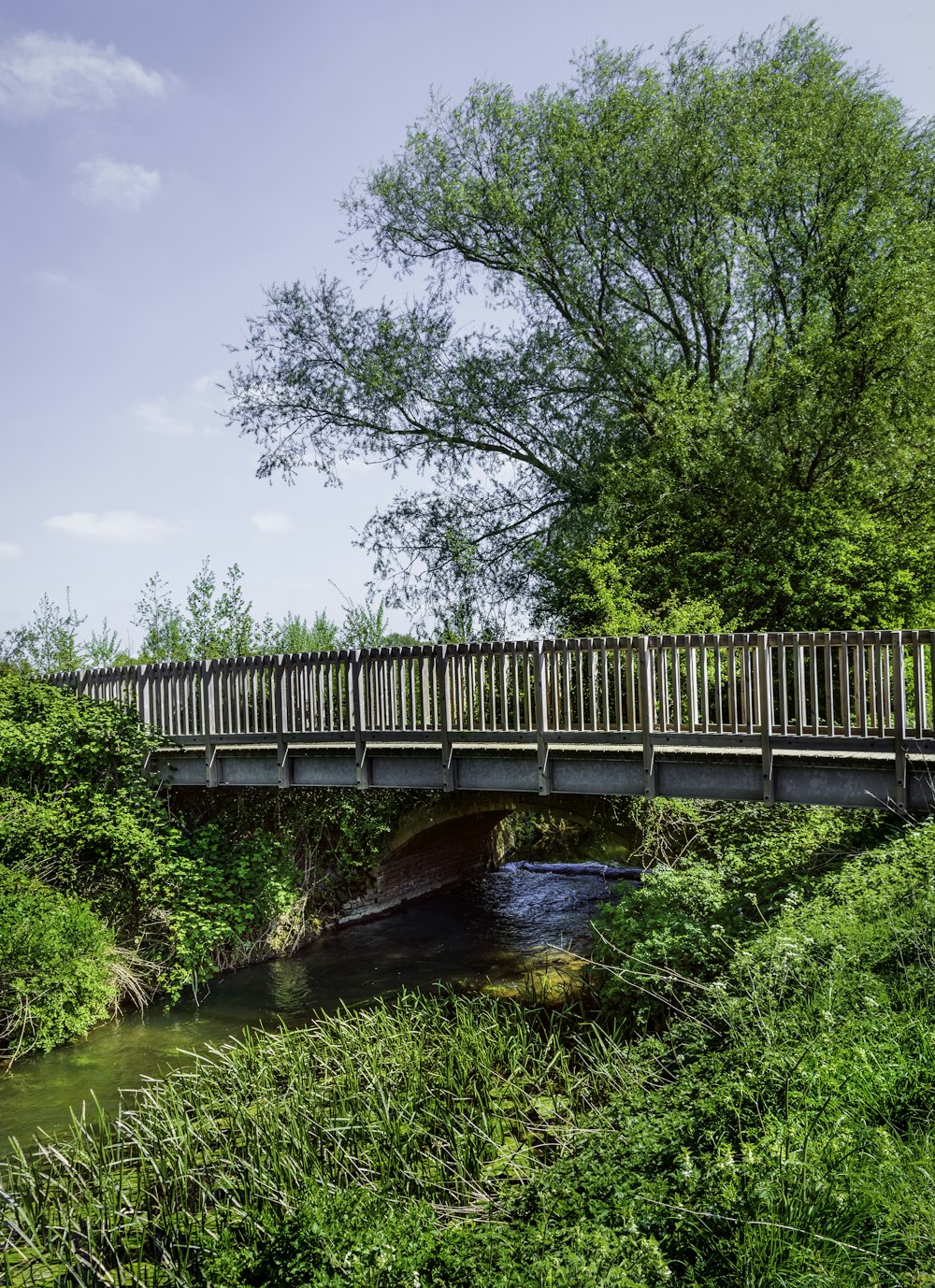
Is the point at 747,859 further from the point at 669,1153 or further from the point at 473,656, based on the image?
the point at 669,1153

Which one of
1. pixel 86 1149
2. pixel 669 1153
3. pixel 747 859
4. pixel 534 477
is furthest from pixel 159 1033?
pixel 534 477

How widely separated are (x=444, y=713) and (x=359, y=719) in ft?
4.66

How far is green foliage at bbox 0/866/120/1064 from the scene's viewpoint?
1093 centimetres

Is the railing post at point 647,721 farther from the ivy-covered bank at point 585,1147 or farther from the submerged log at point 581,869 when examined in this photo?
the submerged log at point 581,869

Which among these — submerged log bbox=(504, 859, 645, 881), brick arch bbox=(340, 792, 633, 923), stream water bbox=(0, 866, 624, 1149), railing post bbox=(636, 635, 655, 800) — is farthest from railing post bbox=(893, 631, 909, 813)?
submerged log bbox=(504, 859, 645, 881)

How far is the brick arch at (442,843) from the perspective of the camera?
1516 centimetres

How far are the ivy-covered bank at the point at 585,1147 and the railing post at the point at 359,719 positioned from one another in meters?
4.25

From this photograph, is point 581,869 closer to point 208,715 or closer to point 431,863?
point 431,863

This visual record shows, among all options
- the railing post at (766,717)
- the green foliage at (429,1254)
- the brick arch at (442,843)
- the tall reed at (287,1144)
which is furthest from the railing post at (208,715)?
the green foliage at (429,1254)

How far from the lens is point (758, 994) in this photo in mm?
6680

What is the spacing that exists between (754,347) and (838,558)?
629cm

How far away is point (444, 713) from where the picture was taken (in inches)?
479

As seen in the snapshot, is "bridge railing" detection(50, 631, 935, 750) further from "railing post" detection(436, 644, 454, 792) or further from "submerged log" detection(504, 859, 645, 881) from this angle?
"submerged log" detection(504, 859, 645, 881)

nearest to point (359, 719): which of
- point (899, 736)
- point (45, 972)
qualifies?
point (45, 972)
